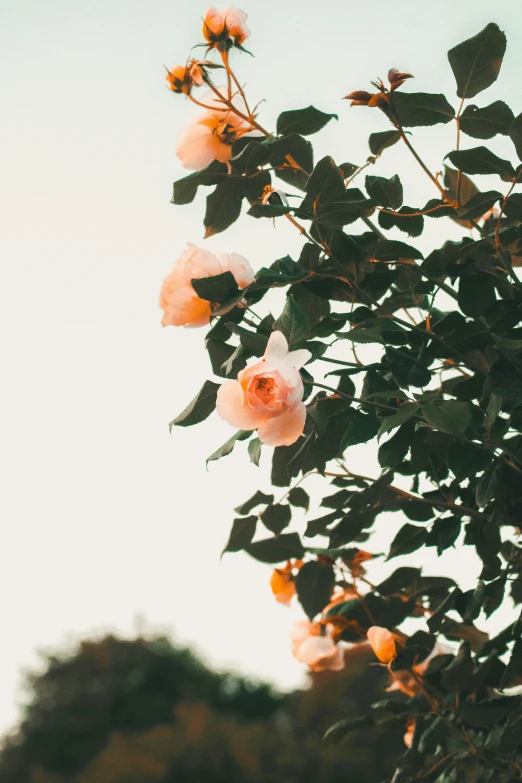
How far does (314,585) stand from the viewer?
1.38 meters

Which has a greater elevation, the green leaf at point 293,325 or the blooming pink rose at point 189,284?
the blooming pink rose at point 189,284

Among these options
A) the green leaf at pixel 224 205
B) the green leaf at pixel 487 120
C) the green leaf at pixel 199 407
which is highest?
the green leaf at pixel 224 205

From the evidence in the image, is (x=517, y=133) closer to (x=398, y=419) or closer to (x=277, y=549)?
(x=398, y=419)

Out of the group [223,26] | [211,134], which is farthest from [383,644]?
[223,26]

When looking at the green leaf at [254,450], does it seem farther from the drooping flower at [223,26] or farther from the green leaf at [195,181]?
the drooping flower at [223,26]

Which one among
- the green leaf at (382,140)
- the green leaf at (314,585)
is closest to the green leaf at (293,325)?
the green leaf at (382,140)

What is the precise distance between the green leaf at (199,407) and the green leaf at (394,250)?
1.03 ft

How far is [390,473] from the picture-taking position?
1.26 meters

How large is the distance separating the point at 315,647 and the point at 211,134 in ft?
3.07

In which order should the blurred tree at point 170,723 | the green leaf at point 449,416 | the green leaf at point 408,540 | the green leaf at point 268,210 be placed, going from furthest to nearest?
the blurred tree at point 170,723, the green leaf at point 408,540, the green leaf at point 268,210, the green leaf at point 449,416

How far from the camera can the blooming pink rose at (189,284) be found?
3.51 ft

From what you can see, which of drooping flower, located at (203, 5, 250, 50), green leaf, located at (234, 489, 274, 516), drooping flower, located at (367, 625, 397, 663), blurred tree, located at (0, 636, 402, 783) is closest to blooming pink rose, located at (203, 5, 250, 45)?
drooping flower, located at (203, 5, 250, 50)

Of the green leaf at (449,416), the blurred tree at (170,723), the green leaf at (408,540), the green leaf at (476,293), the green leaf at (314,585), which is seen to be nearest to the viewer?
the green leaf at (449,416)

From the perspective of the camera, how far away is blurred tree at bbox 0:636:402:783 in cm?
1959
